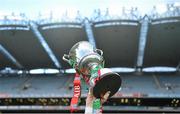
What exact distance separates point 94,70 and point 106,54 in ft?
112

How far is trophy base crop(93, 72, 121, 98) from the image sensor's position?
412 cm

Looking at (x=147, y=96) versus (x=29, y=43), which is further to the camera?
(x=29, y=43)

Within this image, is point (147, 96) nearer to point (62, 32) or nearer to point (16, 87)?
point (62, 32)

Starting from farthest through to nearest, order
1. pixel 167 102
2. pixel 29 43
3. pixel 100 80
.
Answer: pixel 29 43
pixel 167 102
pixel 100 80

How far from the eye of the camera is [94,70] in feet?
14.1

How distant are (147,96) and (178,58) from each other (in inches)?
277

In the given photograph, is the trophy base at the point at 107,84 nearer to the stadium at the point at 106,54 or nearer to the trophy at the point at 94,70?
the trophy at the point at 94,70

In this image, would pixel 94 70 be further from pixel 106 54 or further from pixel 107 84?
pixel 106 54

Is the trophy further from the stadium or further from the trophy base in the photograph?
the stadium

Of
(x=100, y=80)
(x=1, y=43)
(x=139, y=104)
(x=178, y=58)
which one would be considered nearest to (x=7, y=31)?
(x=1, y=43)

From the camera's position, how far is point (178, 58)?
128ft

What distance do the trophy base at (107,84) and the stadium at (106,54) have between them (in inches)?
1051

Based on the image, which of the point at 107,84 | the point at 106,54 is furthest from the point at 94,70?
the point at 106,54

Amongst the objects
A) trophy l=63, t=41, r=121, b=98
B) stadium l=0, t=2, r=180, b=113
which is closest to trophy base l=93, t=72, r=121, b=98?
trophy l=63, t=41, r=121, b=98
